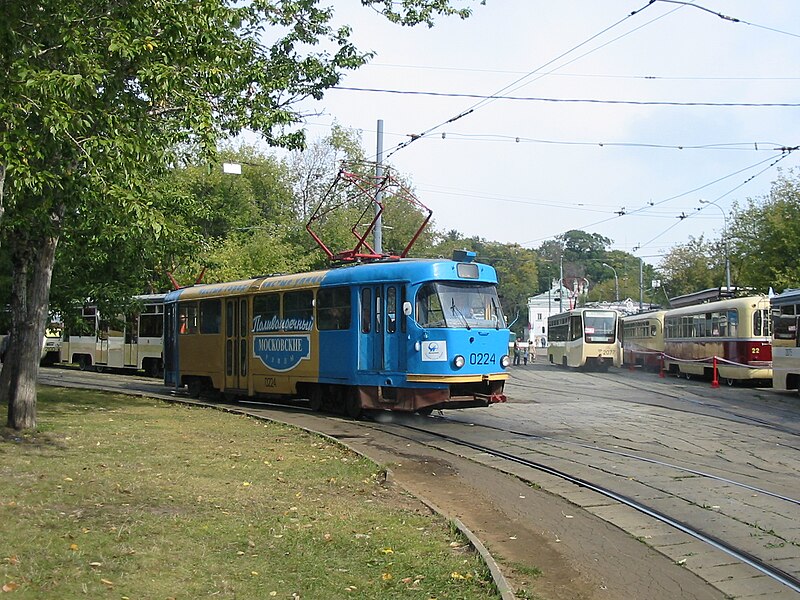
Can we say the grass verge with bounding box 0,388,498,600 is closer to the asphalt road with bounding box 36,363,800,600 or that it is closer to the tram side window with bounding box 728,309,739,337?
the asphalt road with bounding box 36,363,800,600

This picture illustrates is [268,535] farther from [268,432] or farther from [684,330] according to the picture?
[684,330]

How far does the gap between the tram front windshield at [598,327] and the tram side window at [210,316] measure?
23.6 metres

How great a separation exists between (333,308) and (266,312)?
286 cm

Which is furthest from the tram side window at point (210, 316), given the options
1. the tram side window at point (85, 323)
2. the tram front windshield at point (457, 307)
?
the tram front windshield at point (457, 307)

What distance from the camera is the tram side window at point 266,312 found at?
2019 centimetres

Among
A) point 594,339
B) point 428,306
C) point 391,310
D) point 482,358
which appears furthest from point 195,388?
point 594,339

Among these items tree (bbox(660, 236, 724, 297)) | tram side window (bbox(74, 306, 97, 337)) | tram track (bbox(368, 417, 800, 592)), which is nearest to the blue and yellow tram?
tram track (bbox(368, 417, 800, 592))

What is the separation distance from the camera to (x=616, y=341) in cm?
4259

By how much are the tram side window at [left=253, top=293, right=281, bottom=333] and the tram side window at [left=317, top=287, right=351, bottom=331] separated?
1.72 meters

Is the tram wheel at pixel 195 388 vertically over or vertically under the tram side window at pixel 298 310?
under

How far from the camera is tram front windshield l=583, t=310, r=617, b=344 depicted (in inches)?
1656

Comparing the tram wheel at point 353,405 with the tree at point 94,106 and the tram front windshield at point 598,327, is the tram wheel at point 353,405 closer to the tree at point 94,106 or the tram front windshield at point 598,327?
the tree at point 94,106

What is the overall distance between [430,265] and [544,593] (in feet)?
34.4

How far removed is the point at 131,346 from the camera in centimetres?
3622
